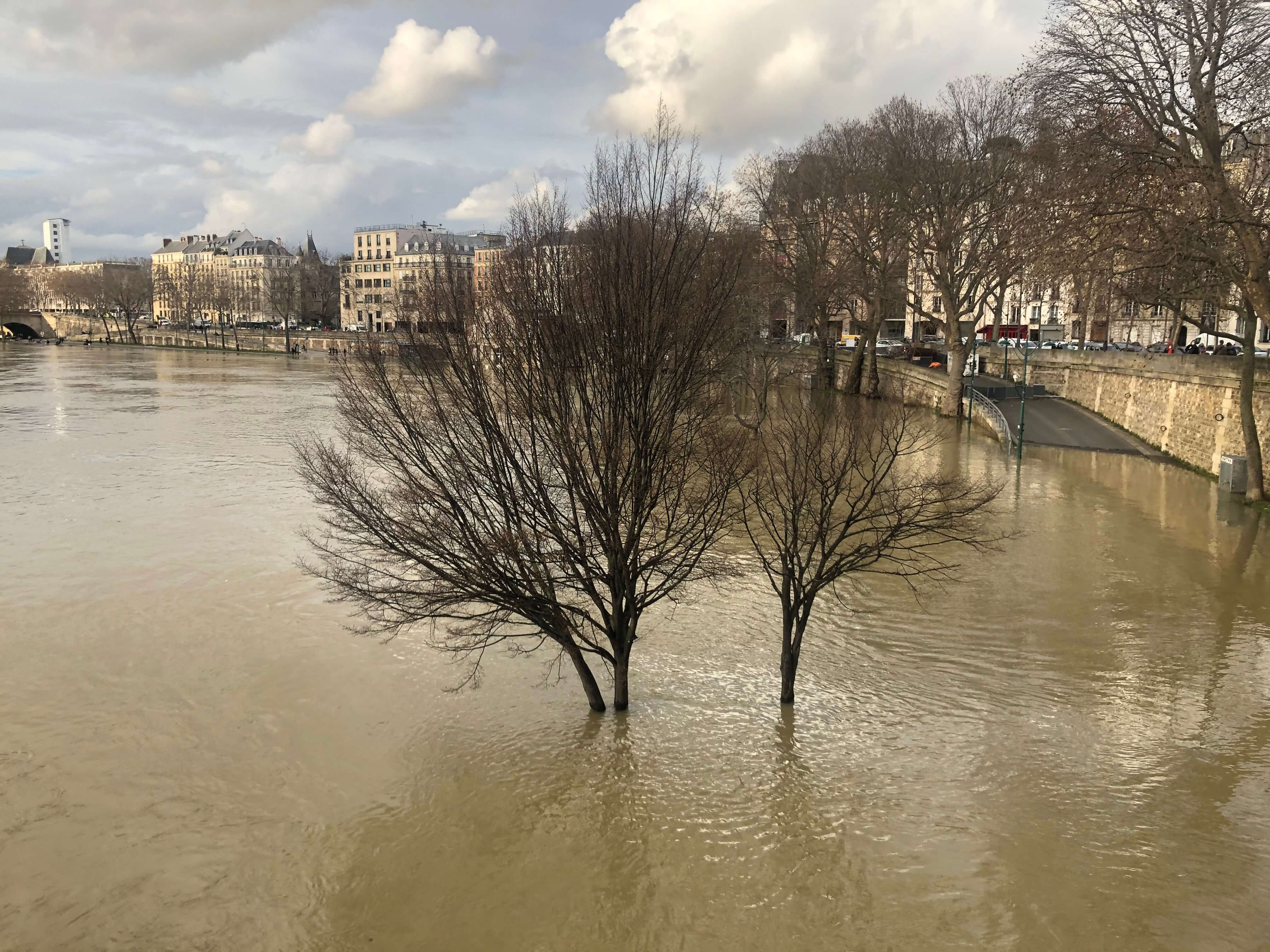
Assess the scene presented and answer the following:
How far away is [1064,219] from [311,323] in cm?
12560

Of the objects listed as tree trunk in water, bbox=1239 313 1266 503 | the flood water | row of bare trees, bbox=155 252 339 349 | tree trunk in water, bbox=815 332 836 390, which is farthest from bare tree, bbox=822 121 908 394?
row of bare trees, bbox=155 252 339 349

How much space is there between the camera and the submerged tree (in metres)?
10.6

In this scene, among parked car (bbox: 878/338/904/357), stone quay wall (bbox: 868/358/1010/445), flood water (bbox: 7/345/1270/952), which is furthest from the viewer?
parked car (bbox: 878/338/904/357)

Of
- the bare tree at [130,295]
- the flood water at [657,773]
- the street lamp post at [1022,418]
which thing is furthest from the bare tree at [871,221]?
the bare tree at [130,295]

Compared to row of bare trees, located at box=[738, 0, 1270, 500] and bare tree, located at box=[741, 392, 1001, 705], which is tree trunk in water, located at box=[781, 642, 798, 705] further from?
row of bare trees, located at box=[738, 0, 1270, 500]

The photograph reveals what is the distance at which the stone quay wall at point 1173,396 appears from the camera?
90.3 feet

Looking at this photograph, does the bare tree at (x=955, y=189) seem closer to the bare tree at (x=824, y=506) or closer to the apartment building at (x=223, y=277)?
the bare tree at (x=824, y=506)

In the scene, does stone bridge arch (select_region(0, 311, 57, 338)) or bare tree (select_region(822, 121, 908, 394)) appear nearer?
bare tree (select_region(822, 121, 908, 394))

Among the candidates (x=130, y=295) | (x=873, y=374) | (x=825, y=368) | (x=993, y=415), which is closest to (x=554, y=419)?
(x=993, y=415)

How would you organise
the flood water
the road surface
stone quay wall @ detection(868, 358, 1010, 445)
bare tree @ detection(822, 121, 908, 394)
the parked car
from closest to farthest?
the flood water, the road surface, stone quay wall @ detection(868, 358, 1010, 445), bare tree @ detection(822, 121, 908, 394), the parked car

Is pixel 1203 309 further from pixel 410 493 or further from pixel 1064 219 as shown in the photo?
pixel 410 493

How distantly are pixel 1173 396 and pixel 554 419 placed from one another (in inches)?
1122

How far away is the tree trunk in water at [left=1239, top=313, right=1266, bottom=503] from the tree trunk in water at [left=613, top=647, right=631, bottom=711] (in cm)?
1978

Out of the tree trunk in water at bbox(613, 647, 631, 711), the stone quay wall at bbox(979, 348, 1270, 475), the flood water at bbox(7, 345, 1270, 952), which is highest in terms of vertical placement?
the stone quay wall at bbox(979, 348, 1270, 475)
